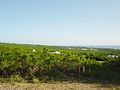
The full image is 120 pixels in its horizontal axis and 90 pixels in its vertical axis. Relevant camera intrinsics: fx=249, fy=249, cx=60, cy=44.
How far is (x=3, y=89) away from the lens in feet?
40.5

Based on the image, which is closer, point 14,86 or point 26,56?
point 14,86

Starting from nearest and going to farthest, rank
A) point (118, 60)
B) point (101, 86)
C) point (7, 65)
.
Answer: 1. point (101, 86)
2. point (7, 65)
3. point (118, 60)

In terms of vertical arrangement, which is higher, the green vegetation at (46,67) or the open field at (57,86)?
the green vegetation at (46,67)

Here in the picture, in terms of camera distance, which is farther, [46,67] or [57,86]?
[46,67]

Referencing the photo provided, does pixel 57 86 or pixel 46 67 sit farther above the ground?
pixel 46 67

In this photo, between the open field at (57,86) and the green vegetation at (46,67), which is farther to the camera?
the green vegetation at (46,67)

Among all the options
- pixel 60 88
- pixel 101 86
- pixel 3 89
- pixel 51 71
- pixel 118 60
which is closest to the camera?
pixel 3 89

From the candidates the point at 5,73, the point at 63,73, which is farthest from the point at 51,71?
the point at 5,73

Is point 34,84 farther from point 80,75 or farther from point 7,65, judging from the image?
point 80,75

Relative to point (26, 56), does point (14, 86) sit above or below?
below

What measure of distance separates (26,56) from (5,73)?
5.69 ft

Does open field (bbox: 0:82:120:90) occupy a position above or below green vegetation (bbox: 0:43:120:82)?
below

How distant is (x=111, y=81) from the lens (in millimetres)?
16500

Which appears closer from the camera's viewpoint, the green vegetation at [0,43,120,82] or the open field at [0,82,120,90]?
the open field at [0,82,120,90]
